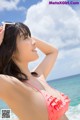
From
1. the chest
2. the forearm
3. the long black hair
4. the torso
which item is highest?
the forearm

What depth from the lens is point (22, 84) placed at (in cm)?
146

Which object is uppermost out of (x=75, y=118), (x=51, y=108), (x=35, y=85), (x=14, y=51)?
Result: (x=75, y=118)

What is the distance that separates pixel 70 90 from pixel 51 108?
15.1m

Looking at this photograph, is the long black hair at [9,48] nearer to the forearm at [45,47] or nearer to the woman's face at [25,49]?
the woman's face at [25,49]

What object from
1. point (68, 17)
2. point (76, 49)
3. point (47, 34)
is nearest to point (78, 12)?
point (68, 17)

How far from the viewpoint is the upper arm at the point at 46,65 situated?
1781 millimetres

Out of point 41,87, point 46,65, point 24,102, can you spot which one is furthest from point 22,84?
point 46,65

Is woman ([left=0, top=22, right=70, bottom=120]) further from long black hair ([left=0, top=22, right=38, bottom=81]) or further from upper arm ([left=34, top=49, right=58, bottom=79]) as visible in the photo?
upper arm ([left=34, top=49, right=58, bottom=79])

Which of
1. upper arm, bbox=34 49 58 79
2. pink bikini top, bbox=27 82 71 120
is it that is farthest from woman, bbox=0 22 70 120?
upper arm, bbox=34 49 58 79

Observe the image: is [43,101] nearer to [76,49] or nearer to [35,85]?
[35,85]

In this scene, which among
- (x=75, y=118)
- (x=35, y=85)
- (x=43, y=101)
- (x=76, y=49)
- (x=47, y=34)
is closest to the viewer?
(x=43, y=101)

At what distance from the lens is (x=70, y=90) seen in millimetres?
16438

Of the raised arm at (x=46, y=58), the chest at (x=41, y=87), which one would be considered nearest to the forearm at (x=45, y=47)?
the raised arm at (x=46, y=58)

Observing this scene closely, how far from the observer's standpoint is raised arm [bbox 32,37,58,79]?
5.88 feet
